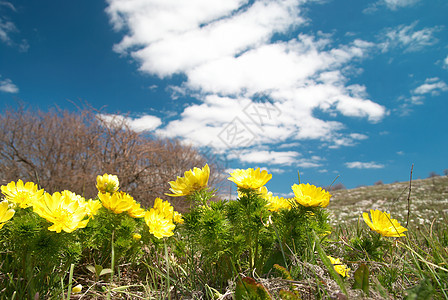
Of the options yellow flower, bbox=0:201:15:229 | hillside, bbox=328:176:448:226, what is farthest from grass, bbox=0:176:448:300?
hillside, bbox=328:176:448:226

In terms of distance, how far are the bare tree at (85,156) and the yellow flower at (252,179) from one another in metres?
5.00

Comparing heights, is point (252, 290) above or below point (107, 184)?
below

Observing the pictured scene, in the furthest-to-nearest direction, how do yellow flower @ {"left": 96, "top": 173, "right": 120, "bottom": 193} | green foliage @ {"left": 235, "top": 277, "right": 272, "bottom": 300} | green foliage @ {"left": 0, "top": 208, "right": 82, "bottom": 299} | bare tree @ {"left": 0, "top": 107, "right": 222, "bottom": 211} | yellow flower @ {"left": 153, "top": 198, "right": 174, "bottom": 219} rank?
bare tree @ {"left": 0, "top": 107, "right": 222, "bottom": 211} < yellow flower @ {"left": 96, "top": 173, "right": 120, "bottom": 193} < yellow flower @ {"left": 153, "top": 198, "right": 174, "bottom": 219} < green foliage @ {"left": 0, "top": 208, "right": 82, "bottom": 299} < green foliage @ {"left": 235, "top": 277, "right": 272, "bottom": 300}

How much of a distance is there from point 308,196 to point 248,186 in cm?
29

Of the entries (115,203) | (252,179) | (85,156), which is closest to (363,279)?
(252,179)

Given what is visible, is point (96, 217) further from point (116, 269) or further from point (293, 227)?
point (293, 227)

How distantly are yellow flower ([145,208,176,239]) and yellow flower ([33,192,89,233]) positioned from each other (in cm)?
39

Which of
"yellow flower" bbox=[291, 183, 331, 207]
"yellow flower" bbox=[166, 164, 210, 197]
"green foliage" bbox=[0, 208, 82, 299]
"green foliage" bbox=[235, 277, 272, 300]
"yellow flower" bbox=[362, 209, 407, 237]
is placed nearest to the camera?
"green foliage" bbox=[235, 277, 272, 300]

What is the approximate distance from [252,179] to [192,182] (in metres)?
0.32

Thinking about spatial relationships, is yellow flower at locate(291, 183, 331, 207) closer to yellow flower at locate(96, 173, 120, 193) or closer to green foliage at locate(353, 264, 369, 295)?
green foliage at locate(353, 264, 369, 295)

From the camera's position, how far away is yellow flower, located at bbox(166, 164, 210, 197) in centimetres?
146

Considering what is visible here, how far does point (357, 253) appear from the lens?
1.76 meters

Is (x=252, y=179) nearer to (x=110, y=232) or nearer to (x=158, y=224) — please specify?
(x=158, y=224)

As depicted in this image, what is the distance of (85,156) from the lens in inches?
360
